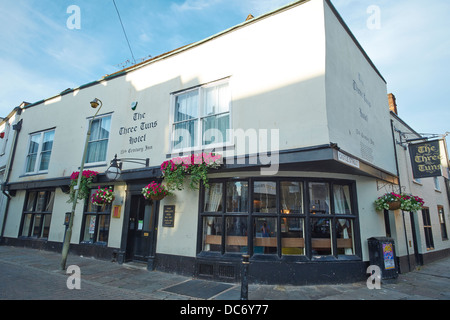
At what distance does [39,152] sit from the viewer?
1280 centimetres

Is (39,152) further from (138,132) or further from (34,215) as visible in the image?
(138,132)

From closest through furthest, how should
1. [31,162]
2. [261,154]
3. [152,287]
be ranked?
[152,287] → [261,154] → [31,162]

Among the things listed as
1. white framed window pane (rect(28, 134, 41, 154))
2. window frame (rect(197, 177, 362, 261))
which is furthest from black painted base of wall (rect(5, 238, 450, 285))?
white framed window pane (rect(28, 134, 41, 154))

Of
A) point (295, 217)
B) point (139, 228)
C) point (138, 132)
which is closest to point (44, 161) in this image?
point (138, 132)

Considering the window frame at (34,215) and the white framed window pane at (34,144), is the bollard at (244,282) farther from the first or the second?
the white framed window pane at (34,144)

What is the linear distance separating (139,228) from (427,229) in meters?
12.3

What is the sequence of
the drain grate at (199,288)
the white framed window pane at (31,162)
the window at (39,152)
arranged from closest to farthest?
1. the drain grate at (199,288)
2. the window at (39,152)
3. the white framed window pane at (31,162)

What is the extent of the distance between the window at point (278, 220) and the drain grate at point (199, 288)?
84 centimetres

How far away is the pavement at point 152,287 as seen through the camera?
5.61m

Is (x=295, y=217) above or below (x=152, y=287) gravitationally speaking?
above

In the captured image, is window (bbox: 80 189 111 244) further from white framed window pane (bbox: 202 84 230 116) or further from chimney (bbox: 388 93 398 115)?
chimney (bbox: 388 93 398 115)

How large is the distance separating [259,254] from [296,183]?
215cm

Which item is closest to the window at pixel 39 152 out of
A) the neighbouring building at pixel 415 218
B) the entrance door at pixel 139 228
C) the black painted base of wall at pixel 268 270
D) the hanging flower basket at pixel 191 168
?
the entrance door at pixel 139 228
